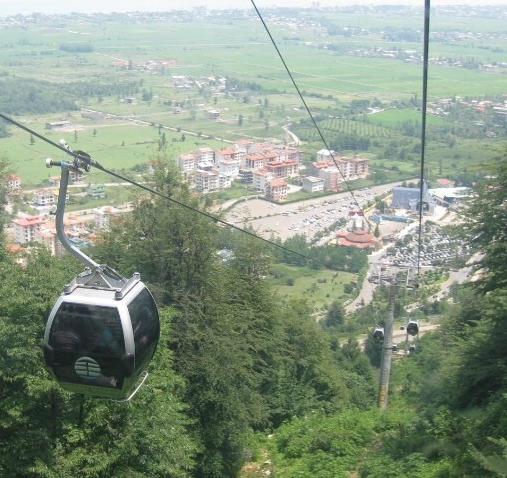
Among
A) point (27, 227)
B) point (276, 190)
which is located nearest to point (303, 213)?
point (276, 190)

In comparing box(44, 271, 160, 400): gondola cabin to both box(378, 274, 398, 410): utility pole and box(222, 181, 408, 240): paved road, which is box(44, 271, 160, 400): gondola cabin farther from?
box(222, 181, 408, 240): paved road

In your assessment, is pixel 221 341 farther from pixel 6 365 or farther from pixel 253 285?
pixel 6 365

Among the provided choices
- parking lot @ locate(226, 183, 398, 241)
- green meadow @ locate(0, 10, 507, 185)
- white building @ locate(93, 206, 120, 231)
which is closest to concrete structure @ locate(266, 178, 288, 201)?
parking lot @ locate(226, 183, 398, 241)

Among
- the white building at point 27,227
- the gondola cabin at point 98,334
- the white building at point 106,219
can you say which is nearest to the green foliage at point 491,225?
the gondola cabin at point 98,334

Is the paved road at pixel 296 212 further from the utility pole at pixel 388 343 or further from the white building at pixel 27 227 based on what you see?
the utility pole at pixel 388 343

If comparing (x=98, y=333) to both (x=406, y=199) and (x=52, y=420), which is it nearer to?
(x=52, y=420)
